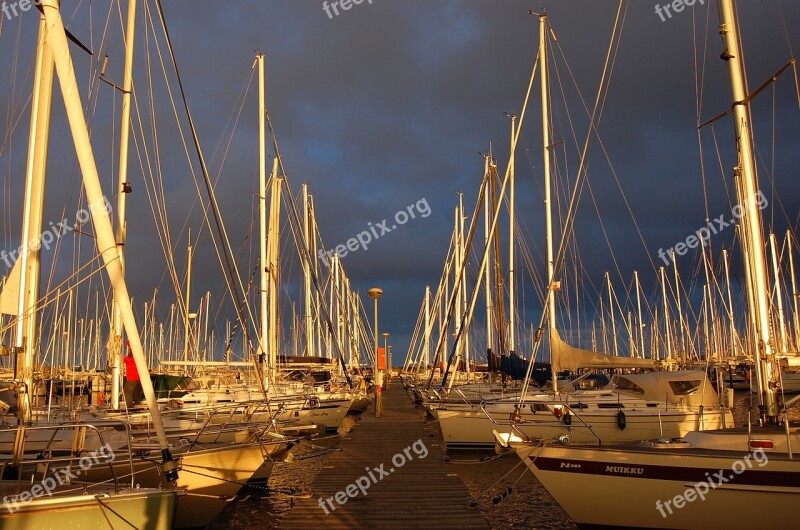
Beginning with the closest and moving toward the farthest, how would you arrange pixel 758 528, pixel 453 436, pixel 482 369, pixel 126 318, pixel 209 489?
pixel 126 318
pixel 758 528
pixel 209 489
pixel 453 436
pixel 482 369

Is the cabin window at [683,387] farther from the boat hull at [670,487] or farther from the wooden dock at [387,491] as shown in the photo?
the boat hull at [670,487]

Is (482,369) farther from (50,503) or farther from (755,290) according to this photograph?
(50,503)

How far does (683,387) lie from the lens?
19.9m

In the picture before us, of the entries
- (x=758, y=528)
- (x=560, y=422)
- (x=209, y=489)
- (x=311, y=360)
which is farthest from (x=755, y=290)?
(x=311, y=360)

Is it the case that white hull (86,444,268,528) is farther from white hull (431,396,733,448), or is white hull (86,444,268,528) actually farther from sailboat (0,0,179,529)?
white hull (431,396,733,448)

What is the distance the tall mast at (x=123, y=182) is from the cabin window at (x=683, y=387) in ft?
47.7

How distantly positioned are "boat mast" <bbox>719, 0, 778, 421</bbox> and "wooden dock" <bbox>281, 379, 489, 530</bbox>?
20.5 ft

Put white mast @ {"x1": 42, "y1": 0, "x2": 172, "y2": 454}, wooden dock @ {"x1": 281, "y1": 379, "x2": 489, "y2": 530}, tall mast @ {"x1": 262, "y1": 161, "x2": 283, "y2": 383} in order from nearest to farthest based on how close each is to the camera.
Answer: white mast @ {"x1": 42, "y1": 0, "x2": 172, "y2": 454} < wooden dock @ {"x1": 281, "y1": 379, "x2": 489, "y2": 530} < tall mast @ {"x1": 262, "y1": 161, "x2": 283, "y2": 383}

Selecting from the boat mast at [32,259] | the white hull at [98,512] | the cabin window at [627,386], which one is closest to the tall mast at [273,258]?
the cabin window at [627,386]

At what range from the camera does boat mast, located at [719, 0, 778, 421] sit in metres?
13.8

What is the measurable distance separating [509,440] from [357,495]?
3474 mm

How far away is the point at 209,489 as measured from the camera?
41.7ft

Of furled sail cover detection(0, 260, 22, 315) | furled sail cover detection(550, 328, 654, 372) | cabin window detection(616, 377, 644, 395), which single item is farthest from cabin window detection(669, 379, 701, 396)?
furled sail cover detection(0, 260, 22, 315)

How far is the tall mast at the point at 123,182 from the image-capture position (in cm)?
1676
